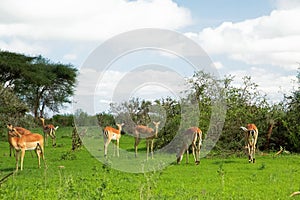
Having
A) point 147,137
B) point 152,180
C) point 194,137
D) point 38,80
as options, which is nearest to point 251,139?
point 194,137

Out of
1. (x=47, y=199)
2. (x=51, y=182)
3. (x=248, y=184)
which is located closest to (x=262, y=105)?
(x=248, y=184)

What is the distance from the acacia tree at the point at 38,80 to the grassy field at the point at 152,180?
68.0ft

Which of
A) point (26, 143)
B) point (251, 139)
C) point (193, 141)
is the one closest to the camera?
point (26, 143)

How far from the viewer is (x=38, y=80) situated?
38812 millimetres

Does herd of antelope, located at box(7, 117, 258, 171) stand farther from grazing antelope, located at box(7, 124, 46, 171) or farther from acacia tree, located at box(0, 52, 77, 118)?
acacia tree, located at box(0, 52, 77, 118)

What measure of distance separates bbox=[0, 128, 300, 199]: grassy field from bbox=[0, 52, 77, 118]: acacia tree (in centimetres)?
2072

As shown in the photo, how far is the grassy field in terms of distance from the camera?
871 centimetres

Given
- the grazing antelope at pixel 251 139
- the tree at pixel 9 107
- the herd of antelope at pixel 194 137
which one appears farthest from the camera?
the tree at pixel 9 107

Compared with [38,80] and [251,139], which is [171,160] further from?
[38,80]

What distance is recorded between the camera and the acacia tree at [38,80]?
38281 millimetres

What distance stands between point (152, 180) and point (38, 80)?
33.4 meters

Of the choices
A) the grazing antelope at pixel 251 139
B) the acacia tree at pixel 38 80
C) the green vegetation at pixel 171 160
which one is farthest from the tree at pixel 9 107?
the grazing antelope at pixel 251 139

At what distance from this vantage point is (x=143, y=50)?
15.6m

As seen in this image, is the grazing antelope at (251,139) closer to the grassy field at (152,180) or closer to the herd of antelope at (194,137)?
the herd of antelope at (194,137)
